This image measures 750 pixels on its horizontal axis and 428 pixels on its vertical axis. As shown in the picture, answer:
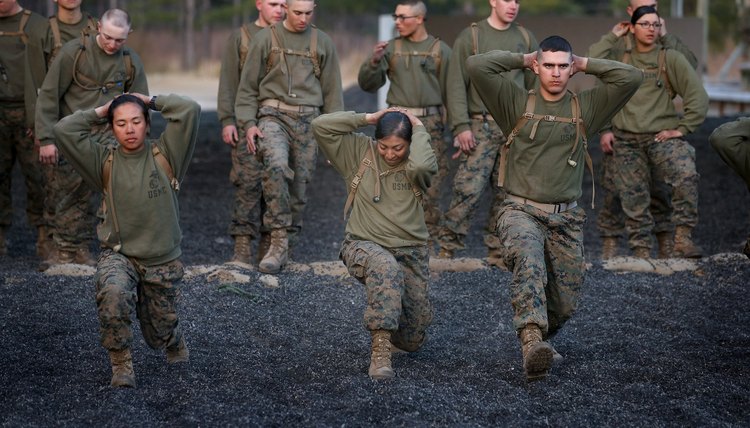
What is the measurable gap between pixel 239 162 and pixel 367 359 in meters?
3.15

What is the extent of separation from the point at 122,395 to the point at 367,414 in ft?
4.19

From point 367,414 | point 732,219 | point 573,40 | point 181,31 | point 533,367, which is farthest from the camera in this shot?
point 181,31

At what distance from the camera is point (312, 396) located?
6270mm

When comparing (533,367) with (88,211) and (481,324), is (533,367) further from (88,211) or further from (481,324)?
(88,211)

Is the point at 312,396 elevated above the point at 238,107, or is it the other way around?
the point at 238,107

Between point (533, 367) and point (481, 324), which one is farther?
point (481, 324)

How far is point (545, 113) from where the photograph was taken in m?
7.05

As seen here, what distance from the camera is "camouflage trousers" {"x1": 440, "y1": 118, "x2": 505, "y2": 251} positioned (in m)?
9.87

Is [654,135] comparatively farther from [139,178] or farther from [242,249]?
[139,178]

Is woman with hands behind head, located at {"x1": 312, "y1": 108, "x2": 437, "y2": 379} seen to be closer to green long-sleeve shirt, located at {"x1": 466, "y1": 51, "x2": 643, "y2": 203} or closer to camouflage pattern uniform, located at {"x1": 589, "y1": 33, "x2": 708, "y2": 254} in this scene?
green long-sleeve shirt, located at {"x1": 466, "y1": 51, "x2": 643, "y2": 203}

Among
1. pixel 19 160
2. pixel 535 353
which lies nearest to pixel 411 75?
pixel 19 160

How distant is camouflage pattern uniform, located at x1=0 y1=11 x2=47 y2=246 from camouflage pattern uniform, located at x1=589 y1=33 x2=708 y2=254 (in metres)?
4.64

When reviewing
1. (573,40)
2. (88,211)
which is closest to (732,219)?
(573,40)

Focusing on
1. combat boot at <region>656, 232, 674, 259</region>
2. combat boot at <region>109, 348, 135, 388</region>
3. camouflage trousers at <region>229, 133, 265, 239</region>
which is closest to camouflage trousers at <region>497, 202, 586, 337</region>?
combat boot at <region>109, 348, 135, 388</region>
